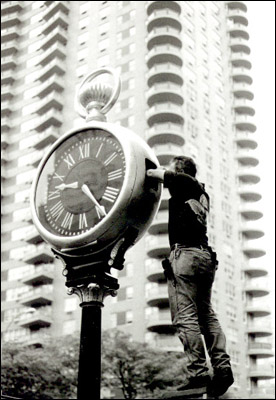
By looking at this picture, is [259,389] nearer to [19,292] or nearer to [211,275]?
[19,292]

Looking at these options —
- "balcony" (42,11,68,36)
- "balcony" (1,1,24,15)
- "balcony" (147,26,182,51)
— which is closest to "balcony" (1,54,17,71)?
"balcony" (42,11,68,36)

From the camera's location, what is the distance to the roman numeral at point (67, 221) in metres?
4.06

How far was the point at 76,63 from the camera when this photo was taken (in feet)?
172

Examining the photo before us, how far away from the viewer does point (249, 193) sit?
53562mm

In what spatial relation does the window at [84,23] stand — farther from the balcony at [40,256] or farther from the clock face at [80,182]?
the clock face at [80,182]

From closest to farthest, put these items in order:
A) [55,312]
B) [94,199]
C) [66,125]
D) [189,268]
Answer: [189,268]
[94,199]
[55,312]
[66,125]

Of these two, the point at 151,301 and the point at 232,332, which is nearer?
the point at 151,301

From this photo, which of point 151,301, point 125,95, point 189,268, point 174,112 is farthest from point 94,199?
point 125,95

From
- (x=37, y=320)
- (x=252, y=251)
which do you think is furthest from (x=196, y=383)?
(x=252, y=251)

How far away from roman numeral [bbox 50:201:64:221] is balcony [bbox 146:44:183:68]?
4472 centimetres

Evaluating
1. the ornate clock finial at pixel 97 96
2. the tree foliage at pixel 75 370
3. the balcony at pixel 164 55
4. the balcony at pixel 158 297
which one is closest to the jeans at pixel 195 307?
the ornate clock finial at pixel 97 96

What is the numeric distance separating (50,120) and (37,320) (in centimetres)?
1730

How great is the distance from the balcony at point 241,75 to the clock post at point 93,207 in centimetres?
4252

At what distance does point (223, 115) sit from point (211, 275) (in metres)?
51.9
